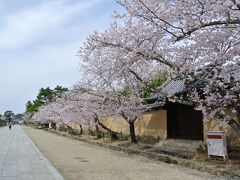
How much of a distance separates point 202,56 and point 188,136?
8.94 meters

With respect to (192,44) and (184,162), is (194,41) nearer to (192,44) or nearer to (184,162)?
(192,44)

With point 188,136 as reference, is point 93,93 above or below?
above

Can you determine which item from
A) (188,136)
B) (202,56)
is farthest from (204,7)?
(188,136)

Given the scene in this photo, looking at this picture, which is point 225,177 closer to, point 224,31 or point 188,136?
point 224,31

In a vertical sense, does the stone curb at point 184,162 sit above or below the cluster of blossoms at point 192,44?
below

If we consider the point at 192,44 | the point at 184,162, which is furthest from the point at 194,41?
the point at 184,162

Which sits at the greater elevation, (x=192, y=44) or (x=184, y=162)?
(x=192, y=44)

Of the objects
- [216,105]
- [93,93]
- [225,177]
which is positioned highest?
Answer: [93,93]

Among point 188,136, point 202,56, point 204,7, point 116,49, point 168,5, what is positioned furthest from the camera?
point 188,136

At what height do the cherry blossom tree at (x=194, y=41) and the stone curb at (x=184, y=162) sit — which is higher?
the cherry blossom tree at (x=194, y=41)

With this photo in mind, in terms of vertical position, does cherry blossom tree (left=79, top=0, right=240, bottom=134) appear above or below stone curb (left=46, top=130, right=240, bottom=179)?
above

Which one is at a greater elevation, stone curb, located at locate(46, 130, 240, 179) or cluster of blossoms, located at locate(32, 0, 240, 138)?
cluster of blossoms, located at locate(32, 0, 240, 138)

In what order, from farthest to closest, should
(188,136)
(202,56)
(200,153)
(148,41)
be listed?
(188,136), (200,153), (148,41), (202,56)

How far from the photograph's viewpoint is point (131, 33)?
14586mm
